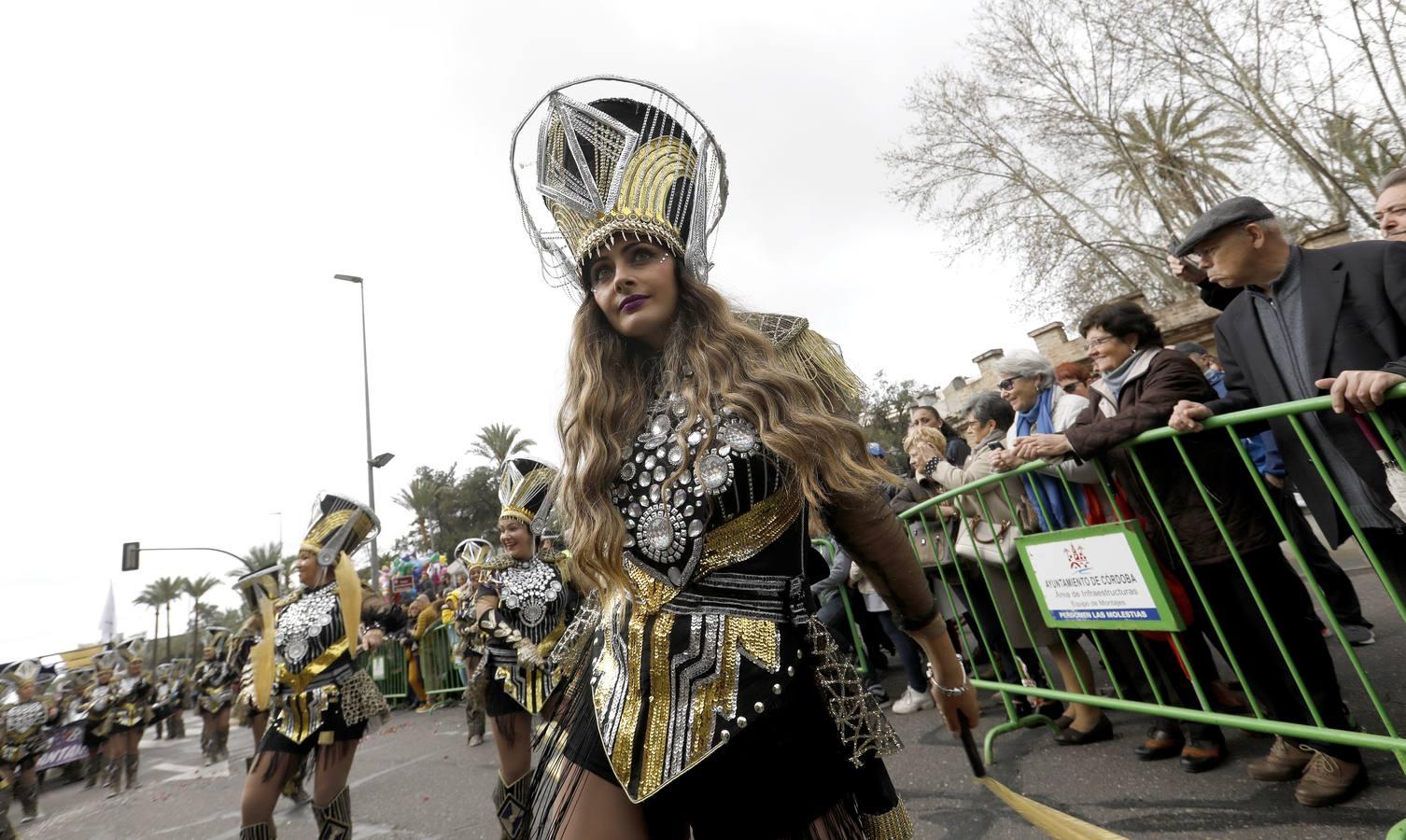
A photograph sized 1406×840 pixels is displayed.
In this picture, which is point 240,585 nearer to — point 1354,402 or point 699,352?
point 699,352

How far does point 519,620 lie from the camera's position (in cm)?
451

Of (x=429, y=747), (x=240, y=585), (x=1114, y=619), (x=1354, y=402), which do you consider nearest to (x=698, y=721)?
(x=1354, y=402)

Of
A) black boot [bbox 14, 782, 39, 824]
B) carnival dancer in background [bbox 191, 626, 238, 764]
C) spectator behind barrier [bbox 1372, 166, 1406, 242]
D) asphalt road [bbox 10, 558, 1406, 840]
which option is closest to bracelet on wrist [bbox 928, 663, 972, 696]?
asphalt road [bbox 10, 558, 1406, 840]

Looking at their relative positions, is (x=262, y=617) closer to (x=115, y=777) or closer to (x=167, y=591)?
(x=115, y=777)

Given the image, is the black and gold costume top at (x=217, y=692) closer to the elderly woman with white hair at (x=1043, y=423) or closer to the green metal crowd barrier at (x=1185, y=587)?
the green metal crowd barrier at (x=1185, y=587)

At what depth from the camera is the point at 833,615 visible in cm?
548

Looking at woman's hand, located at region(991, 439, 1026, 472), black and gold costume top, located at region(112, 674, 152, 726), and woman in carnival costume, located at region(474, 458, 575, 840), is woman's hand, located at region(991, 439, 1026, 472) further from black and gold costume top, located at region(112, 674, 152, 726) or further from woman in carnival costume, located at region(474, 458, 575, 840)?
black and gold costume top, located at region(112, 674, 152, 726)

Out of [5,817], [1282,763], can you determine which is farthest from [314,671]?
[5,817]

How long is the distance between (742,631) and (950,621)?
4338 millimetres

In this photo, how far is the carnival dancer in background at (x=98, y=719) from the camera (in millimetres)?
11703

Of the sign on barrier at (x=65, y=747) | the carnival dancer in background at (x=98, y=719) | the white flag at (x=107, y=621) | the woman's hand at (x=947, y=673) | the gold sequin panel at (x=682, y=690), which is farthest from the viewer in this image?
the white flag at (x=107, y=621)

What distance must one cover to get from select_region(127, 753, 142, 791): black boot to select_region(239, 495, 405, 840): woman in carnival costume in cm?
934

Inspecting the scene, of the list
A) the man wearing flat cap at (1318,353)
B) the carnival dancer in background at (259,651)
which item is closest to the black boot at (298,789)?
the carnival dancer in background at (259,651)

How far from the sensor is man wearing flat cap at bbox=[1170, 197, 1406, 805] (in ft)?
7.17
